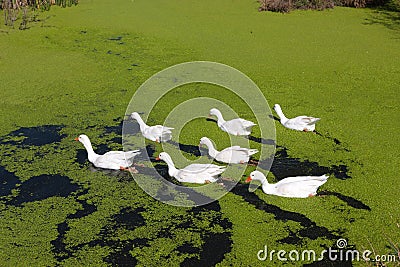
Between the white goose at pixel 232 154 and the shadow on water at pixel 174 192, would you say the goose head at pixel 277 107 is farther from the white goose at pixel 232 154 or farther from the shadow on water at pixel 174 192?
the shadow on water at pixel 174 192

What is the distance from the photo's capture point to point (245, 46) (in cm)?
591

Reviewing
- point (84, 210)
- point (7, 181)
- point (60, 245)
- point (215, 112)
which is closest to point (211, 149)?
point (215, 112)

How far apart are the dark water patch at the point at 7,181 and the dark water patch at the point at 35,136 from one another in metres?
0.38

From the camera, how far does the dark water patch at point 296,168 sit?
3549 millimetres

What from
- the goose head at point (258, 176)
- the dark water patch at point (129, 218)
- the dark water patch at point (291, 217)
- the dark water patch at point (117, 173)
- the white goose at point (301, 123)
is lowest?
the dark water patch at point (129, 218)

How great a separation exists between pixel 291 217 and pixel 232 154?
0.76 metres

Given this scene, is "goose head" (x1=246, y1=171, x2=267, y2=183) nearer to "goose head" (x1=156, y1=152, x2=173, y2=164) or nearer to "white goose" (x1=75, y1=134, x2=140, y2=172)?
"goose head" (x1=156, y1=152, x2=173, y2=164)

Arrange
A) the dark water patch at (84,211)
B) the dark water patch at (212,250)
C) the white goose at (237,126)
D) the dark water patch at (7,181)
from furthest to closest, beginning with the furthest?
the white goose at (237,126) → the dark water patch at (7,181) → the dark water patch at (84,211) → the dark water patch at (212,250)

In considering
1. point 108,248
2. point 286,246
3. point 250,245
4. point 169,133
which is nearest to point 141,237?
point 108,248

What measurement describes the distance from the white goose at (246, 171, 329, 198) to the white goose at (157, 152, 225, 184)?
0.36 metres

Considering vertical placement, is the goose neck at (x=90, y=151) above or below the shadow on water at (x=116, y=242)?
above

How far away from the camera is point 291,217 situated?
10.1 feet

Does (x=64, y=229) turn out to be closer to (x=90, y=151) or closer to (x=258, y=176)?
(x=90, y=151)

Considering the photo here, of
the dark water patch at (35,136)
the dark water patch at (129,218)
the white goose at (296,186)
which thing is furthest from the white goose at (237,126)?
the dark water patch at (35,136)
